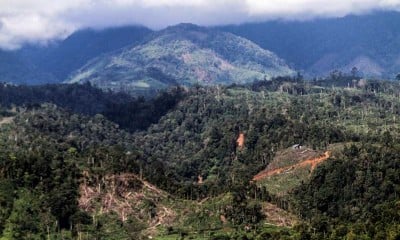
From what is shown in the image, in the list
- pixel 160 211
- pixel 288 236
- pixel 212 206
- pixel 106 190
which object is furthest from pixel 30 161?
pixel 288 236

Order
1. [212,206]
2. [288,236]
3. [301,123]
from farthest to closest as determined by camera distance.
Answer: [301,123]
[212,206]
[288,236]

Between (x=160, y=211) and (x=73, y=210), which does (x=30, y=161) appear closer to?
(x=73, y=210)

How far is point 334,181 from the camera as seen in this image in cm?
15325

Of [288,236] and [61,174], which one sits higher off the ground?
[61,174]

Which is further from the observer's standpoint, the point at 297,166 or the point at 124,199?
the point at 297,166

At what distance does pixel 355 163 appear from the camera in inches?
6132

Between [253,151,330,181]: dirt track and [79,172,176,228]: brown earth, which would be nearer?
[79,172,176,228]: brown earth

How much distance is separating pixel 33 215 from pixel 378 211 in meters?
60.0

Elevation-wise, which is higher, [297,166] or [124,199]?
[124,199]

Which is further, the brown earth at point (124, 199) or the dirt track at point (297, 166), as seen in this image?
the dirt track at point (297, 166)

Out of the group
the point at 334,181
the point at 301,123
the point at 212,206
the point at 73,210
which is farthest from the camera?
the point at 301,123

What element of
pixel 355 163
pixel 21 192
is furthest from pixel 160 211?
pixel 355 163

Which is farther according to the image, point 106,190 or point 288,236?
point 106,190

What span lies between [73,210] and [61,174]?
8.44 m
